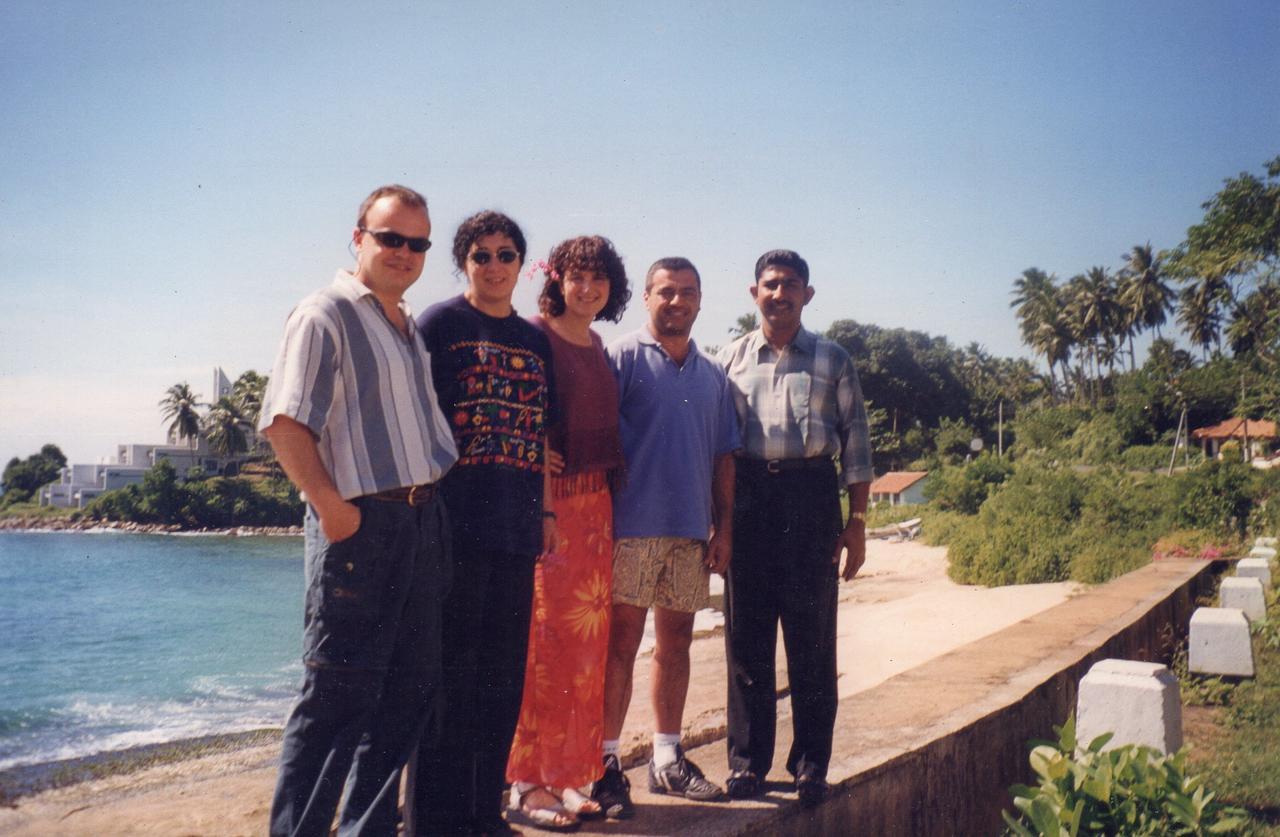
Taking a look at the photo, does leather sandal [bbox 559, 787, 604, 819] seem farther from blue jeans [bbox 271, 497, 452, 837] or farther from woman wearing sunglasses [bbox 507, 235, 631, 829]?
blue jeans [bbox 271, 497, 452, 837]

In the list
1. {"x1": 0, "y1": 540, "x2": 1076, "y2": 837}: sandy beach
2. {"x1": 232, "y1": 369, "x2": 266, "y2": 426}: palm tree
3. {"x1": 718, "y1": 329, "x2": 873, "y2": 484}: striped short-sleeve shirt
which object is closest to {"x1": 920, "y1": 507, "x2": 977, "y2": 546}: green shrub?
{"x1": 0, "y1": 540, "x2": 1076, "y2": 837}: sandy beach

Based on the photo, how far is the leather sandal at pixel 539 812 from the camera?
97.5 inches

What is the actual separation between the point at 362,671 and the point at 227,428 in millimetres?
63104

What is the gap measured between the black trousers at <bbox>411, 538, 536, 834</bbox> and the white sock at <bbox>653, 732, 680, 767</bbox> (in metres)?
0.62

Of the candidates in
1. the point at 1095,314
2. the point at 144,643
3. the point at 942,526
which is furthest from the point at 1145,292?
the point at 144,643

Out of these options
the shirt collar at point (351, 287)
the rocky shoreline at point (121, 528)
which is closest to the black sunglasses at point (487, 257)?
the shirt collar at point (351, 287)

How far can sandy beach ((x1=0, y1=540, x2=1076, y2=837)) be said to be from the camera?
5395 mm

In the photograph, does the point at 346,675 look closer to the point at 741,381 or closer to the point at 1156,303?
the point at 741,381

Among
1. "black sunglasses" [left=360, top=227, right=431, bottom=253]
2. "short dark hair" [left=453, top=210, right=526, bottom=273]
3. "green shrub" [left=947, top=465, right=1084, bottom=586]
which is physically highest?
Answer: "short dark hair" [left=453, top=210, right=526, bottom=273]

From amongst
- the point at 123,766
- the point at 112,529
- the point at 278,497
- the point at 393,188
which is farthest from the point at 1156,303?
the point at 112,529

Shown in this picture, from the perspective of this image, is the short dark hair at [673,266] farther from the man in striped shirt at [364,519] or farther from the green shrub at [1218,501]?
the green shrub at [1218,501]

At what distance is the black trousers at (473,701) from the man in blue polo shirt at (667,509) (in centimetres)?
42

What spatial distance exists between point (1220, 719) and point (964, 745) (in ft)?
8.75

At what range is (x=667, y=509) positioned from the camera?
2855mm
